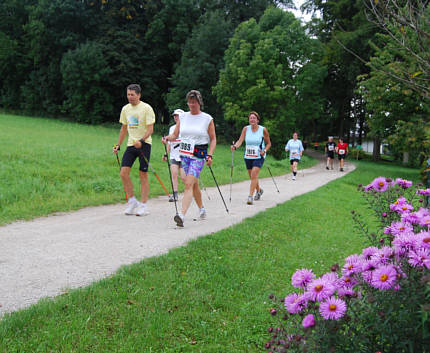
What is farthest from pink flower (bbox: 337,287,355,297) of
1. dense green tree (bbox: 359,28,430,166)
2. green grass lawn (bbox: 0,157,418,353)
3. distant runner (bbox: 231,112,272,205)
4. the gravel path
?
dense green tree (bbox: 359,28,430,166)

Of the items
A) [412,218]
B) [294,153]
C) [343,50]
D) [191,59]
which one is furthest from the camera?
[191,59]

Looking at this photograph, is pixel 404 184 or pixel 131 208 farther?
pixel 131 208

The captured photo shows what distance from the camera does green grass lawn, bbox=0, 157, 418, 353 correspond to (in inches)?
116

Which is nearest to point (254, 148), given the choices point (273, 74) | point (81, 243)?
point (81, 243)

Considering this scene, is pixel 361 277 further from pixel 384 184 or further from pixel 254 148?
pixel 254 148

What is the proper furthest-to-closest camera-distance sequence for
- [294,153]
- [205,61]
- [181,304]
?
[205,61] → [294,153] → [181,304]

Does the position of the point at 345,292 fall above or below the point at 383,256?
below

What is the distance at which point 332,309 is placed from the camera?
5.94 ft

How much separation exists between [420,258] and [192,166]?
5152 millimetres

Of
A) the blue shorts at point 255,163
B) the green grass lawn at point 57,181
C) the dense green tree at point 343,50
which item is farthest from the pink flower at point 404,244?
the dense green tree at point 343,50

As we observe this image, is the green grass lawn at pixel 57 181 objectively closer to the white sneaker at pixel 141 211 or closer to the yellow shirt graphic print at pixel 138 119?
the white sneaker at pixel 141 211

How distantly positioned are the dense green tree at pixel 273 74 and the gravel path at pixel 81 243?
22442 mm

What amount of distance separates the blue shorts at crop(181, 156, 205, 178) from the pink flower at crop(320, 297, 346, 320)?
498 cm

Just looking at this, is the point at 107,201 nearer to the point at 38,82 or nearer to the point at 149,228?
the point at 149,228
